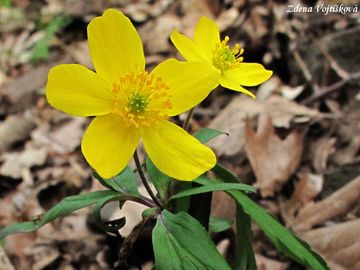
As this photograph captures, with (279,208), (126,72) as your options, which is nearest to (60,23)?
(279,208)

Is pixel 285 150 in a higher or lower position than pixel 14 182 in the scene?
higher

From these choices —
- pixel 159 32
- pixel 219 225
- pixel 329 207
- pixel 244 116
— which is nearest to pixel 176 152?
pixel 219 225

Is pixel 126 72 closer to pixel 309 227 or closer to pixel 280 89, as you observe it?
pixel 309 227

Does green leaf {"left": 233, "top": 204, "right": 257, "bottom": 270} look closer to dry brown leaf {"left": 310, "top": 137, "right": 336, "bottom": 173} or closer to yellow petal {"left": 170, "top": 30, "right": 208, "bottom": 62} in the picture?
yellow petal {"left": 170, "top": 30, "right": 208, "bottom": 62}

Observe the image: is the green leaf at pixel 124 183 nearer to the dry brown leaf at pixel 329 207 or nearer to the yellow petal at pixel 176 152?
the yellow petal at pixel 176 152

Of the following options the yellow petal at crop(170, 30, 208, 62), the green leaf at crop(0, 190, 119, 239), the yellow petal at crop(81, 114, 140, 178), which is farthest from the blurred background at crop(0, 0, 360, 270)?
the yellow petal at crop(170, 30, 208, 62)

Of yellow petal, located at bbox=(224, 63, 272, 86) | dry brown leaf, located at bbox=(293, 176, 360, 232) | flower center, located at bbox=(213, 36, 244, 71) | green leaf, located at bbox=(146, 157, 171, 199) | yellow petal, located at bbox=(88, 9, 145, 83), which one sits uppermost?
yellow petal, located at bbox=(88, 9, 145, 83)
